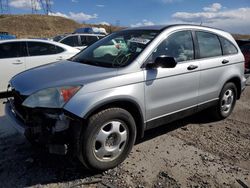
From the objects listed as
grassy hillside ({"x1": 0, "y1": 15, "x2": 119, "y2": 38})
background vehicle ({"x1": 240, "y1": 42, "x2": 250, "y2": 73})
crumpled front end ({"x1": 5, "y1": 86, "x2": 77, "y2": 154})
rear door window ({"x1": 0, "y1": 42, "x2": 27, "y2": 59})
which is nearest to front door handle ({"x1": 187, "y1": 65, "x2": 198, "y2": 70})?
crumpled front end ({"x1": 5, "y1": 86, "x2": 77, "y2": 154})

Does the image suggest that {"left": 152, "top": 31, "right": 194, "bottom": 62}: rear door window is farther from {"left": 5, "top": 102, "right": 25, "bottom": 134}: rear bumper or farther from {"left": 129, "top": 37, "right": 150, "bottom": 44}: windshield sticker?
{"left": 5, "top": 102, "right": 25, "bottom": 134}: rear bumper

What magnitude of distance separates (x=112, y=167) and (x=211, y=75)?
7.78 ft

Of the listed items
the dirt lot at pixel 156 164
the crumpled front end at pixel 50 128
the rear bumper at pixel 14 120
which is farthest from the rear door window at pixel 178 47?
the rear bumper at pixel 14 120

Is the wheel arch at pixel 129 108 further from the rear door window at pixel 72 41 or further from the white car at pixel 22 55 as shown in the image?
the rear door window at pixel 72 41

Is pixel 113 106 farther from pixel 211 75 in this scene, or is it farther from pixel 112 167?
pixel 211 75

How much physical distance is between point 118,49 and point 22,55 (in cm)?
403

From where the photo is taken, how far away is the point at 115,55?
4012 mm

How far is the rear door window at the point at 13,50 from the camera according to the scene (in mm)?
7094

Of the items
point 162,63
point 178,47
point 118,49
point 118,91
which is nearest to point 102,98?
point 118,91

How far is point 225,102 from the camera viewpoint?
5.45 m

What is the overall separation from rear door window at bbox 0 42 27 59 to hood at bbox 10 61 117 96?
3.65m

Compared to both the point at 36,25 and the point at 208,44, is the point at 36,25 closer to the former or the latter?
the point at 36,25

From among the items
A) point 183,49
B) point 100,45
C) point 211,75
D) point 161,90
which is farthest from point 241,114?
point 100,45

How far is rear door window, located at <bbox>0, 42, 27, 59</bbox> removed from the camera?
23.3ft
